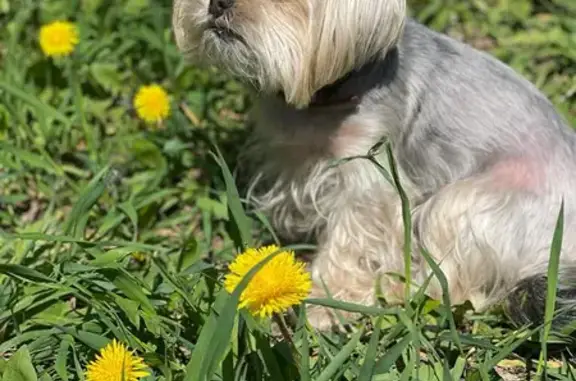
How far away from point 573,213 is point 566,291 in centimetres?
35

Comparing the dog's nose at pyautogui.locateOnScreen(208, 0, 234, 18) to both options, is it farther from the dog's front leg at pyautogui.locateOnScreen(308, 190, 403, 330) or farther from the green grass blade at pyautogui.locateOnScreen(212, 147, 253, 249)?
the dog's front leg at pyautogui.locateOnScreen(308, 190, 403, 330)

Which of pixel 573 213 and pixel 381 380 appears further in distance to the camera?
pixel 573 213

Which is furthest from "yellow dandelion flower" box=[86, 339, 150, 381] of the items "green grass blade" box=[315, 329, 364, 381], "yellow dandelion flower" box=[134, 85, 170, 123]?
"yellow dandelion flower" box=[134, 85, 170, 123]

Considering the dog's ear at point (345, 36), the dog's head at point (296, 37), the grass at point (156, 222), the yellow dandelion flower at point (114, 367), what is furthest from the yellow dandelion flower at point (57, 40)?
the yellow dandelion flower at point (114, 367)

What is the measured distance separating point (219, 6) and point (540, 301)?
141cm

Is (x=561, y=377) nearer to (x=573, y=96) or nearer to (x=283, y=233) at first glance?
(x=283, y=233)

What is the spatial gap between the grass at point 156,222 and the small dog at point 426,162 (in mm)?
243

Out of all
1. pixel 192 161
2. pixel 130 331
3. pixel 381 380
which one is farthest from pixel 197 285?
pixel 192 161

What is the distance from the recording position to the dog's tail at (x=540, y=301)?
10.1 ft

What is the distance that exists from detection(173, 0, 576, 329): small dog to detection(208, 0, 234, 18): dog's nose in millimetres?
15

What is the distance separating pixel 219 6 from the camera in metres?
3.14

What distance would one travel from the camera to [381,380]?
2.78 meters

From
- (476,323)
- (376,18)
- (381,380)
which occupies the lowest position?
(476,323)

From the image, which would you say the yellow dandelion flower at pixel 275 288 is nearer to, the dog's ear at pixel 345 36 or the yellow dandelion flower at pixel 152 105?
the dog's ear at pixel 345 36
